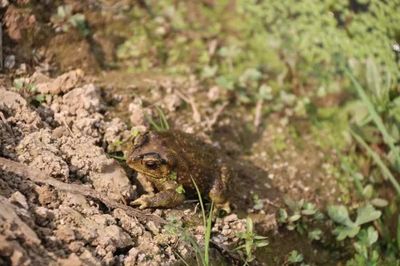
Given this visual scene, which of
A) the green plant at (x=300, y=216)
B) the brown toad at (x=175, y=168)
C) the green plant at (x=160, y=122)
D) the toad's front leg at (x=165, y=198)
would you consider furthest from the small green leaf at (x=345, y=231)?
the green plant at (x=160, y=122)

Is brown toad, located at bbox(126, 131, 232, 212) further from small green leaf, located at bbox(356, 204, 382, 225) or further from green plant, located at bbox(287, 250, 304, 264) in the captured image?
small green leaf, located at bbox(356, 204, 382, 225)

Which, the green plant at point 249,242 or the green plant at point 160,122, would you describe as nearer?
the green plant at point 249,242

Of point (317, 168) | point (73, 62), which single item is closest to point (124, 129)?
point (73, 62)

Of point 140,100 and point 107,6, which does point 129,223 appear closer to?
point 140,100

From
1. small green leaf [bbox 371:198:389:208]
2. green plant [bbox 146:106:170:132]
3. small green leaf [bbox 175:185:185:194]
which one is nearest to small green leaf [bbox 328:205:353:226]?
small green leaf [bbox 371:198:389:208]

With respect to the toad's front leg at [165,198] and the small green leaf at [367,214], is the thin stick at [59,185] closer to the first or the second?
the toad's front leg at [165,198]

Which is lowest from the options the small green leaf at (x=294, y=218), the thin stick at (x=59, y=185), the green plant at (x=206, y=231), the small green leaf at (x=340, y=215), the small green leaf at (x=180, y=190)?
the small green leaf at (x=340, y=215)
